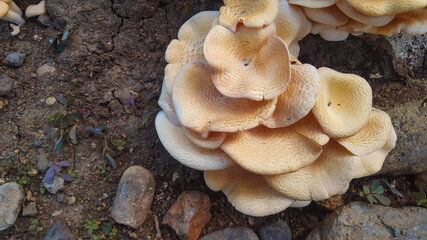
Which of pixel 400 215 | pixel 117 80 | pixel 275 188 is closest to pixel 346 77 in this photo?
pixel 275 188

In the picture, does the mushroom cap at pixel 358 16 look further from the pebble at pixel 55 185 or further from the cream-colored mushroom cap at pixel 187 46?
the pebble at pixel 55 185

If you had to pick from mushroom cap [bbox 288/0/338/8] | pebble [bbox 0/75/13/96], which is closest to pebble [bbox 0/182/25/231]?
pebble [bbox 0/75/13/96]

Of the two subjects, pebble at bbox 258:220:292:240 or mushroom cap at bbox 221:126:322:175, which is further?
pebble at bbox 258:220:292:240

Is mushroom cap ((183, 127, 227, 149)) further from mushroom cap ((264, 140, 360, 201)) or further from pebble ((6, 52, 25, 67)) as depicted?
pebble ((6, 52, 25, 67))

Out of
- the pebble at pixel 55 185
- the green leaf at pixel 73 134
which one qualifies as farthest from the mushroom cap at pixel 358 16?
the pebble at pixel 55 185

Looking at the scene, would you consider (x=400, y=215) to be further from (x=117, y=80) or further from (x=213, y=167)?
(x=117, y=80)

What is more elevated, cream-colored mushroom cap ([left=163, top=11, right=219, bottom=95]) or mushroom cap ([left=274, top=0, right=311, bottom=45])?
mushroom cap ([left=274, top=0, right=311, bottom=45])
